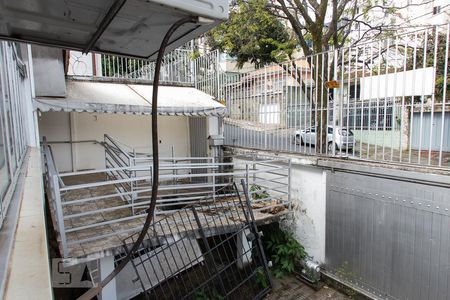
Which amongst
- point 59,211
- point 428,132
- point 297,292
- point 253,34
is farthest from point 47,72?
point 253,34

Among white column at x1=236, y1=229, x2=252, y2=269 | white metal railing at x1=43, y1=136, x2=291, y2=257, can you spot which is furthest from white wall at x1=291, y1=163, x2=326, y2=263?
white column at x1=236, y1=229, x2=252, y2=269

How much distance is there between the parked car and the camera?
5.29 m

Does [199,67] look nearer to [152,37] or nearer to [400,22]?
[400,22]

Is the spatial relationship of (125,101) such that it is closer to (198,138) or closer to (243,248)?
(198,138)

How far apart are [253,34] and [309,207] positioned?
7956mm

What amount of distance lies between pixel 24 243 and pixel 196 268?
Answer: 556 cm

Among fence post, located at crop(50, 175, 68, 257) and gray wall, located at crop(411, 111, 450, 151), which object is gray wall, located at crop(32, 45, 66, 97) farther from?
gray wall, located at crop(411, 111, 450, 151)

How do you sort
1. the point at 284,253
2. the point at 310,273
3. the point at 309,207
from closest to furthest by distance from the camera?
the point at 310,273
the point at 309,207
the point at 284,253

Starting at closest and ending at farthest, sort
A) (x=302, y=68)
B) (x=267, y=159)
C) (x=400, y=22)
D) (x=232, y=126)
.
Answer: (x=302, y=68)
(x=267, y=159)
(x=232, y=126)
(x=400, y=22)

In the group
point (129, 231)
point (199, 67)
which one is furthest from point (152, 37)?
point (199, 67)

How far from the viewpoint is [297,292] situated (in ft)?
18.3

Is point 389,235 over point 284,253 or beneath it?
over

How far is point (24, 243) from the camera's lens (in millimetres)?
1146

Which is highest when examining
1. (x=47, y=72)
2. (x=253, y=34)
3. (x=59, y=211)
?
(x=253, y=34)
